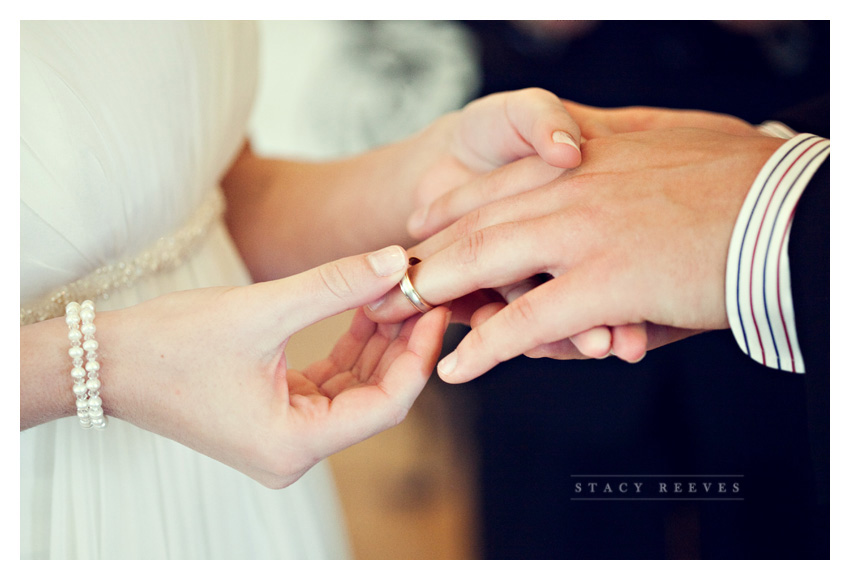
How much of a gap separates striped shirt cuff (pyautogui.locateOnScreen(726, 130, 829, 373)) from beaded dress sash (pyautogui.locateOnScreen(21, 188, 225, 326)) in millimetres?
537

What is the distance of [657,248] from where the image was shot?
0.52m

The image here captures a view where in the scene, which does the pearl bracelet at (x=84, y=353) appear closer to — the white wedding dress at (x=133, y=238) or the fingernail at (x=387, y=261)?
the white wedding dress at (x=133, y=238)

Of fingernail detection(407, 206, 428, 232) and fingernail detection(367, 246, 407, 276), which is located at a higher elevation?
fingernail detection(407, 206, 428, 232)

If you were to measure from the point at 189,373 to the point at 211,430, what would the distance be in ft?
0.18

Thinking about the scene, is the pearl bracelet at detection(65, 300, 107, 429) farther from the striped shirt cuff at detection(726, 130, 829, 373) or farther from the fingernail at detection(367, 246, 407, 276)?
the striped shirt cuff at detection(726, 130, 829, 373)

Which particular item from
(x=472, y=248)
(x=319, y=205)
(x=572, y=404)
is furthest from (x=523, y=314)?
(x=319, y=205)

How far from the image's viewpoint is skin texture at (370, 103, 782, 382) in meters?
0.51

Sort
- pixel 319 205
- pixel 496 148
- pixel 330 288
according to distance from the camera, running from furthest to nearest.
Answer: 1. pixel 319 205
2. pixel 496 148
3. pixel 330 288

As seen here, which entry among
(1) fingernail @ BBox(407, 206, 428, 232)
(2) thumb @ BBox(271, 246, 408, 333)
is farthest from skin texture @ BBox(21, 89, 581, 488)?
(1) fingernail @ BBox(407, 206, 428, 232)

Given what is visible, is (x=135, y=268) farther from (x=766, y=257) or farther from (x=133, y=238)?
(x=766, y=257)

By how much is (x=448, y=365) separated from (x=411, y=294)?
8cm

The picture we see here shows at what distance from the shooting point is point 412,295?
1.82 feet

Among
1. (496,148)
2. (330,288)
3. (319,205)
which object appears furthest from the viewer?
(319,205)

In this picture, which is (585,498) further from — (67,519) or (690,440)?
(67,519)
